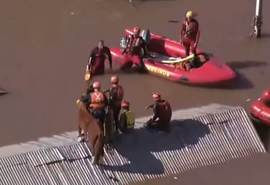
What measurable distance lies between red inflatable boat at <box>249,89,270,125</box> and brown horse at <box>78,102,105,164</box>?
3.64 m

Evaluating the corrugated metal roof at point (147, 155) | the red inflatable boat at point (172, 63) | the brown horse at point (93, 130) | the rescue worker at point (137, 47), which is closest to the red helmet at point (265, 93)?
the corrugated metal roof at point (147, 155)

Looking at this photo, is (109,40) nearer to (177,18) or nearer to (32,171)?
(177,18)

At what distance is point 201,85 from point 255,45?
2.96 m

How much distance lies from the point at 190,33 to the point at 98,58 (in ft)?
7.02

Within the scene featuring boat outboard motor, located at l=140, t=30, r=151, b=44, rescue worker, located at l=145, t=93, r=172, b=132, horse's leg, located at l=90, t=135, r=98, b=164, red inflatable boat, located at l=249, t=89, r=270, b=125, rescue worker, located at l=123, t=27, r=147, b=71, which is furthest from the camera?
boat outboard motor, located at l=140, t=30, r=151, b=44

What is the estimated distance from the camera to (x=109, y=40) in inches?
749

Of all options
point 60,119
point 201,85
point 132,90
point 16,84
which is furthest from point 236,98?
point 16,84

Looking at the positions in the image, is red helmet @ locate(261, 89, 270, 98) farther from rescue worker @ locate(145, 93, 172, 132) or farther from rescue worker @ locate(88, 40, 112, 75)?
rescue worker @ locate(88, 40, 112, 75)

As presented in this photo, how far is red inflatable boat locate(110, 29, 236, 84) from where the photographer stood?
648 inches

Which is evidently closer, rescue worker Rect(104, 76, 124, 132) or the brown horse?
the brown horse

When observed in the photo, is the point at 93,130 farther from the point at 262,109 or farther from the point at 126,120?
the point at 262,109

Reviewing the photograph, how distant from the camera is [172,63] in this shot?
55.8ft

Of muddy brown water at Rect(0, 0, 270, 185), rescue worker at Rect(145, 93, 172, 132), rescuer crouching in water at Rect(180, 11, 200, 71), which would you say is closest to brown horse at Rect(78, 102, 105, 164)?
rescue worker at Rect(145, 93, 172, 132)

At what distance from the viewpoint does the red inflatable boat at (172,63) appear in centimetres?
1647
